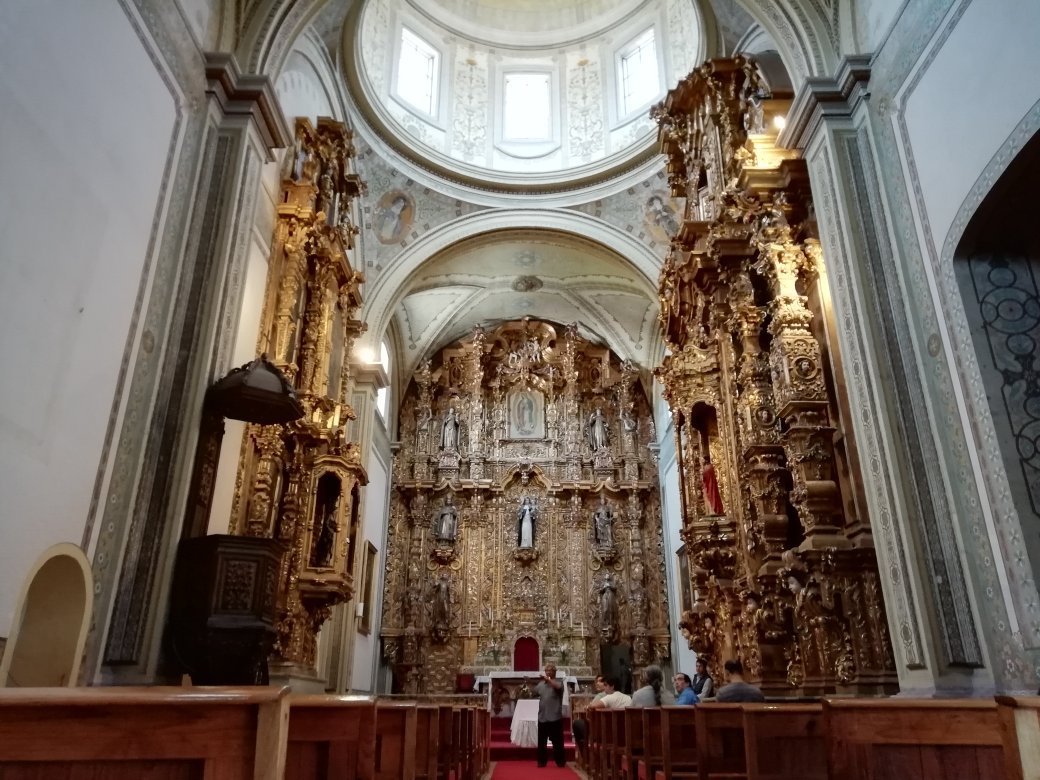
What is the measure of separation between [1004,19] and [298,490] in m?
7.91

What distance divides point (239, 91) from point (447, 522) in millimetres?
12116

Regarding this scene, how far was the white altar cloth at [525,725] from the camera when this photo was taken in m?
11.3

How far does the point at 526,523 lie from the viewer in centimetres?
1745

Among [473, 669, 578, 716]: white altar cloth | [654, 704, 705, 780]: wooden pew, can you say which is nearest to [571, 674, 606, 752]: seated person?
[473, 669, 578, 716]: white altar cloth

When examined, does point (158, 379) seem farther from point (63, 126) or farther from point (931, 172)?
point (931, 172)

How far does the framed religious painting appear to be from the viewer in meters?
18.8

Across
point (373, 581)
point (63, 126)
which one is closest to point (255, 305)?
point (63, 126)

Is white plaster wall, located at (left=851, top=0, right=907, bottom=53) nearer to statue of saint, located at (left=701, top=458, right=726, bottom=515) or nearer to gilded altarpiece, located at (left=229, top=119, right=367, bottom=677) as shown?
statue of saint, located at (left=701, top=458, right=726, bottom=515)

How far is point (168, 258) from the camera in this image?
588cm

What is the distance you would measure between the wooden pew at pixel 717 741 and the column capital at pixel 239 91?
20.7ft

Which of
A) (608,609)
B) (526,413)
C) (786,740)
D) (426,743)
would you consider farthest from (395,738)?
(526,413)

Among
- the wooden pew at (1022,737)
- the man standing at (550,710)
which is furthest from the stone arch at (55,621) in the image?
the man standing at (550,710)

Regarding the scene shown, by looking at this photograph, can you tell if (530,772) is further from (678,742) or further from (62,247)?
(62,247)

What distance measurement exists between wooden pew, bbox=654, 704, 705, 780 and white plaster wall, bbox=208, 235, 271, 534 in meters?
4.12
